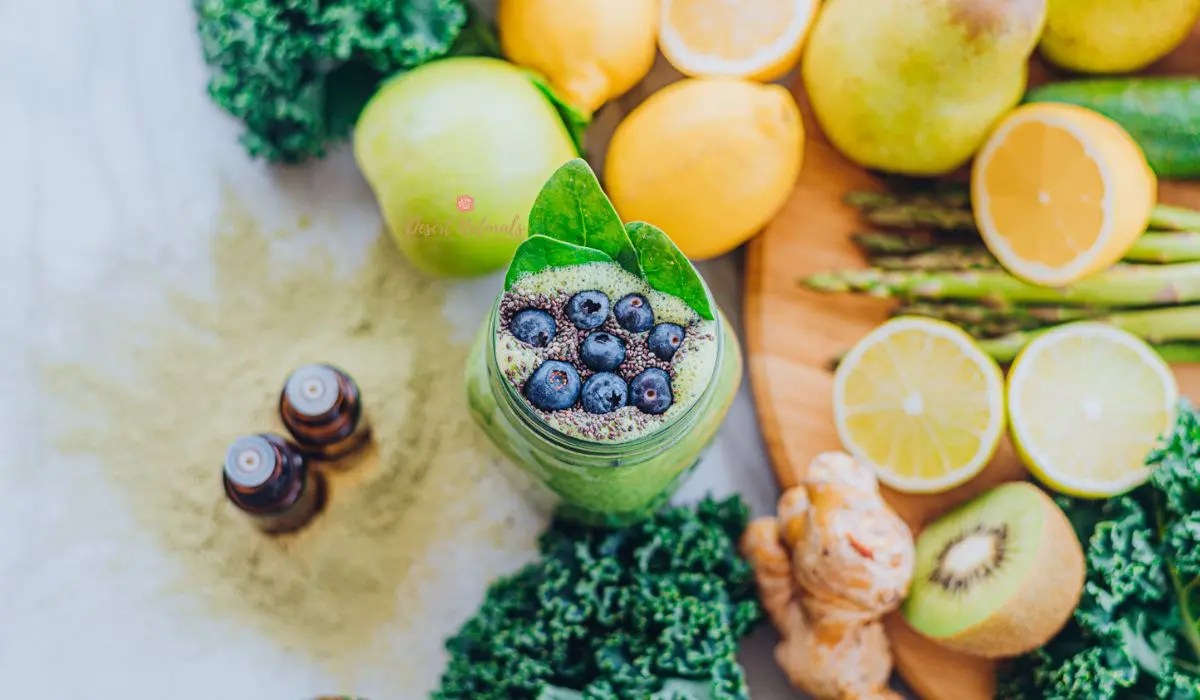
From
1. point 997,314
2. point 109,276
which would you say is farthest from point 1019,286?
point 109,276

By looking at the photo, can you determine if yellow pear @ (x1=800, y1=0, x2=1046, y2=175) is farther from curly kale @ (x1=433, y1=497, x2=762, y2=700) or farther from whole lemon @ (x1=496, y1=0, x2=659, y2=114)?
curly kale @ (x1=433, y1=497, x2=762, y2=700)

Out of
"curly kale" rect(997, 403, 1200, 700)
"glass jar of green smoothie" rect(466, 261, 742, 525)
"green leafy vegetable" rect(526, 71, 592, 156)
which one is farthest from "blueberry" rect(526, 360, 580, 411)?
"curly kale" rect(997, 403, 1200, 700)

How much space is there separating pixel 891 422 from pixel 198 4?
0.97m

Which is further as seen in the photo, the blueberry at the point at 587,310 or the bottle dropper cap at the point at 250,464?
the bottle dropper cap at the point at 250,464

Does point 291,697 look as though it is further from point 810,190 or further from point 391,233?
point 810,190

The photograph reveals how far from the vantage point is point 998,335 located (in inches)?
50.9

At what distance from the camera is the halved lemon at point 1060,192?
3.86ft

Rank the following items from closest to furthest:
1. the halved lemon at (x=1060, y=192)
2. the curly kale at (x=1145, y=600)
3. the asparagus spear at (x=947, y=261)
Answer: the curly kale at (x=1145, y=600) < the halved lemon at (x=1060, y=192) < the asparagus spear at (x=947, y=261)

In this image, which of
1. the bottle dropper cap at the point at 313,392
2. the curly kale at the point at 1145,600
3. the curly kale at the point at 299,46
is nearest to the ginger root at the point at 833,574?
the curly kale at the point at 1145,600

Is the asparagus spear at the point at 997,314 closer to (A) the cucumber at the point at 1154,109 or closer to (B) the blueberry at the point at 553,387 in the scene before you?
(A) the cucumber at the point at 1154,109

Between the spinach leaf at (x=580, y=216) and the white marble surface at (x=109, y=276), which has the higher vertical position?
the spinach leaf at (x=580, y=216)

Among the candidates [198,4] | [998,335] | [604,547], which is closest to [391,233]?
[198,4]

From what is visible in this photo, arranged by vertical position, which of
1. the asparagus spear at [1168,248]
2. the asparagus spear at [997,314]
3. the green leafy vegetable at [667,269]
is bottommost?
the asparagus spear at [997,314]

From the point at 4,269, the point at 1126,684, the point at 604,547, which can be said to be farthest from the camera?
the point at 4,269
